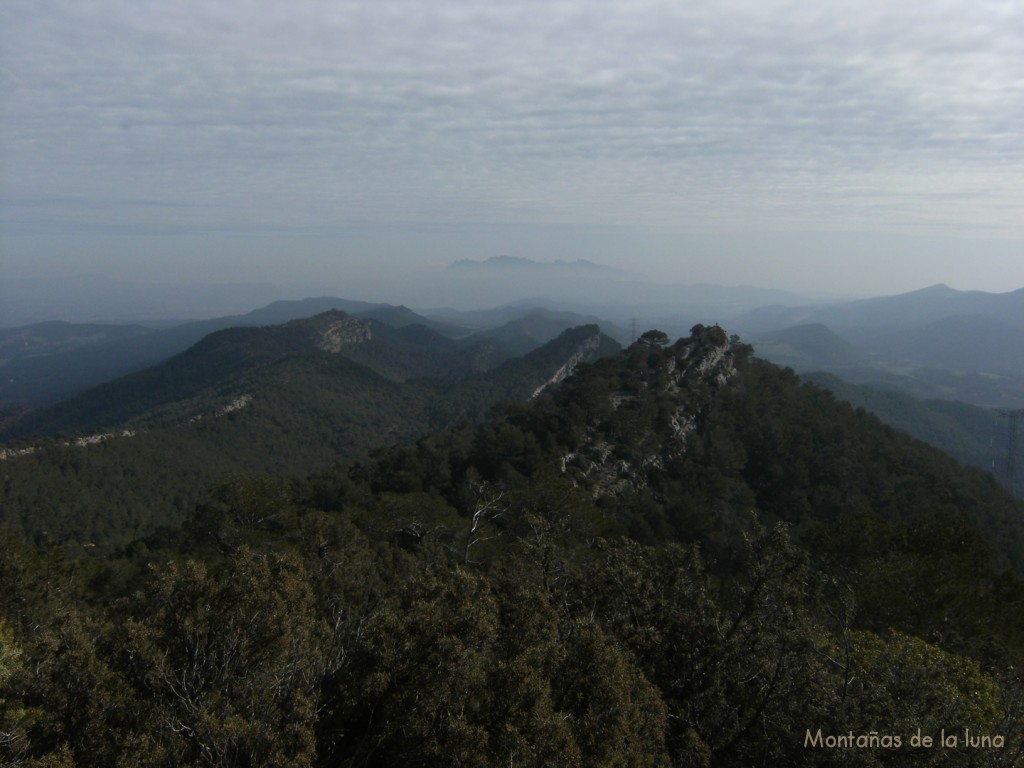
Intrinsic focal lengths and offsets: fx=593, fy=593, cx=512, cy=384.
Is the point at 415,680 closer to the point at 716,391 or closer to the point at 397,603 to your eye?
the point at 397,603

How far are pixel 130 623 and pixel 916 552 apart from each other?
23547mm

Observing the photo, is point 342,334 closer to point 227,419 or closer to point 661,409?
point 227,419

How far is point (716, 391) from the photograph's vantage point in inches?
2237

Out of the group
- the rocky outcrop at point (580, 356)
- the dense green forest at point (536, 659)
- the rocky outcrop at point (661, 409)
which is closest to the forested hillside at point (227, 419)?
the rocky outcrop at point (580, 356)

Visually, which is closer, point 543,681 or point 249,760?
point 249,760

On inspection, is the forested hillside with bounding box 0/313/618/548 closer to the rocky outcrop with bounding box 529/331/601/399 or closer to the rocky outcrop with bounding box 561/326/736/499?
the rocky outcrop with bounding box 529/331/601/399

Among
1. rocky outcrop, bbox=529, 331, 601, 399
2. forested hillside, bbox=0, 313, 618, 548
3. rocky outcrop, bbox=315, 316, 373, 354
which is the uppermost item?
rocky outcrop, bbox=315, 316, 373, 354

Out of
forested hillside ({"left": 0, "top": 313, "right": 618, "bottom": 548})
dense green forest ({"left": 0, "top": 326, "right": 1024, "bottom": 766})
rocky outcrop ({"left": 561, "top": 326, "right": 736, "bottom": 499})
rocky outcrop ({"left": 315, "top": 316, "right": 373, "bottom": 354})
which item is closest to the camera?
dense green forest ({"left": 0, "top": 326, "right": 1024, "bottom": 766})

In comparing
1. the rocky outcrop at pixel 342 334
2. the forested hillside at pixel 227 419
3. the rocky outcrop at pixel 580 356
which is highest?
the rocky outcrop at pixel 342 334

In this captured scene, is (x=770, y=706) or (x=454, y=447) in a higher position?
(x=770, y=706)

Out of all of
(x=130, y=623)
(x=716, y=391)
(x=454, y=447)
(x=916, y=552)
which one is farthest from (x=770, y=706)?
(x=716, y=391)

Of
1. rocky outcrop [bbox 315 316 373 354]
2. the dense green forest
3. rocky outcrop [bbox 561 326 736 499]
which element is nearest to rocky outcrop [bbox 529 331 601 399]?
rocky outcrop [bbox 561 326 736 499]

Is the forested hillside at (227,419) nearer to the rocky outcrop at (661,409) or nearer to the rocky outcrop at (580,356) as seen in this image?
the rocky outcrop at (580,356)

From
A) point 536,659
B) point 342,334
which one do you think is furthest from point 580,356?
point 536,659
